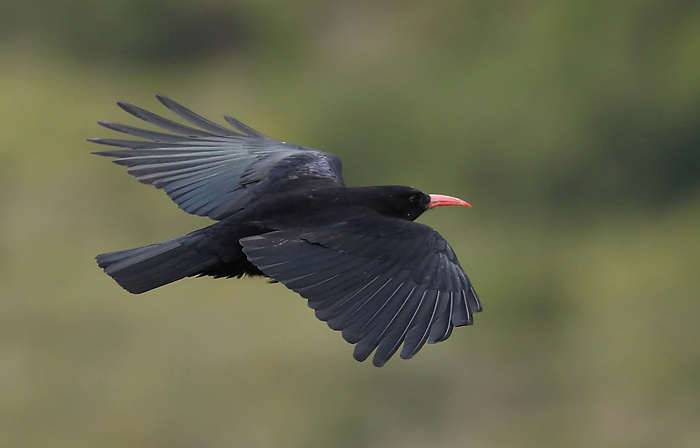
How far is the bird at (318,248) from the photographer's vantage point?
7.90 meters

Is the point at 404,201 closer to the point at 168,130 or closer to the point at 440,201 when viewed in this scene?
the point at 440,201

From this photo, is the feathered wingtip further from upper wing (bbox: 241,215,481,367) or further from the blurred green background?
the blurred green background

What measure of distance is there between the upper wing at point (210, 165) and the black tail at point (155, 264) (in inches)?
31.2

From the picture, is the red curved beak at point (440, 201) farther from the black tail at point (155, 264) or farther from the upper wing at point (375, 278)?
the black tail at point (155, 264)

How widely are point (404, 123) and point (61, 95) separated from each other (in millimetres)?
6569

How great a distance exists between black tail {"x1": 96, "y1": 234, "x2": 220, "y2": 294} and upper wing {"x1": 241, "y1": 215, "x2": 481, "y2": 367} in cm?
41

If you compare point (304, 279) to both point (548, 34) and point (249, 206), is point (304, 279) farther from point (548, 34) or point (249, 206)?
point (548, 34)

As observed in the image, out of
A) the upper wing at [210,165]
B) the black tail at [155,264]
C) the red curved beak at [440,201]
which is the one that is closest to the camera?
the black tail at [155,264]

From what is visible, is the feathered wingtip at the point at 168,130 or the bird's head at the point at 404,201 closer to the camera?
the bird's head at the point at 404,201

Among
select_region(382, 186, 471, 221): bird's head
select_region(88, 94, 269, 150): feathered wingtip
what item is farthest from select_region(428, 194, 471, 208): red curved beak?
select_region(88, 94, 269, 150): feathered wingtip

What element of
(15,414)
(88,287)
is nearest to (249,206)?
(15,414)

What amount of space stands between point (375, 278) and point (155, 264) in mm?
1379

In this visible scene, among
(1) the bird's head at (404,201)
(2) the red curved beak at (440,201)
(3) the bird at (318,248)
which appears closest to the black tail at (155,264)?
(3) the bird at (318,248)

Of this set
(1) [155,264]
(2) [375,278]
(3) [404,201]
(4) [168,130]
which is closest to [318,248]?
(2) [375,278]
